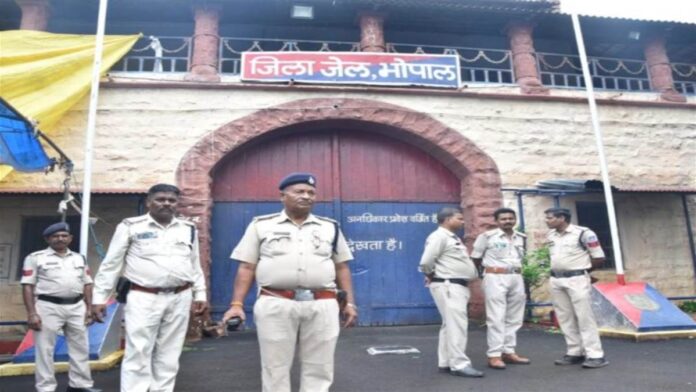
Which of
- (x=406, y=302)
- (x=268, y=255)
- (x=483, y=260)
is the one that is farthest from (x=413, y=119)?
(x=268, y=255)

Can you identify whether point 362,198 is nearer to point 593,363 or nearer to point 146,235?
point 593,363

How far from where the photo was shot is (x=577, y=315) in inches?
189

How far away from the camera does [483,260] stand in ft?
16.8

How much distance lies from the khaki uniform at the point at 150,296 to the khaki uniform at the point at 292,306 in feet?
2.76

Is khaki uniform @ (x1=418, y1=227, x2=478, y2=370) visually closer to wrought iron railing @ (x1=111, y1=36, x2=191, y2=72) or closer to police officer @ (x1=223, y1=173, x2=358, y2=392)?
police officer @ (x1=223, y1=173, x2=358, y2=392)

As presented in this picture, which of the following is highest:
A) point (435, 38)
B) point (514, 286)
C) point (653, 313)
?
point (435, 38)

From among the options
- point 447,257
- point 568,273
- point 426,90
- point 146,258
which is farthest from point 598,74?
point 146,258

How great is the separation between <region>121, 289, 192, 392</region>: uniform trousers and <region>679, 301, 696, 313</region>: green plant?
8.34m

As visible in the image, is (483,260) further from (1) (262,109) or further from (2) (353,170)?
(1) (262,109)

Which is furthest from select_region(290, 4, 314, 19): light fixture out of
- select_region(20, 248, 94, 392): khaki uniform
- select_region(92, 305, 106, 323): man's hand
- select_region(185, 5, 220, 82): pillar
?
select_region(92, 305, 106, 323): man's hand

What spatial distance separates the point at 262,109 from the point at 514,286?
15.8 ft

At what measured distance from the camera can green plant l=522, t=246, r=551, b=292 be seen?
7.27 metres

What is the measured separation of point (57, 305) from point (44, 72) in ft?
13.1

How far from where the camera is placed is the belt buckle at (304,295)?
9.80 ft
